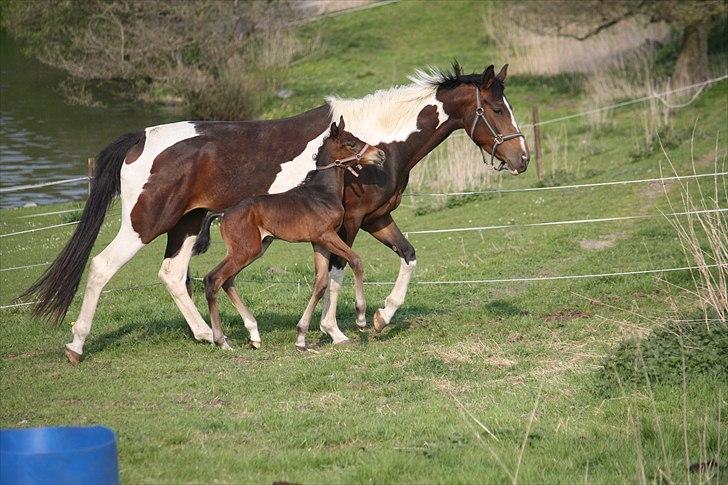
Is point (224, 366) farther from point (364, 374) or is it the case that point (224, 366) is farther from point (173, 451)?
point (173, 451)

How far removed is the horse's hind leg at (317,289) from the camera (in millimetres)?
9625

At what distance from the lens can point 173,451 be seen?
6.62 metres

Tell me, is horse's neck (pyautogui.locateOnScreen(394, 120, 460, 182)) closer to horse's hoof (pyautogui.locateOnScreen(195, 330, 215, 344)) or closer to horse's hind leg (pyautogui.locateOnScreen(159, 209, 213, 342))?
horse's hind leg (pyautogui.locateOnScreen(159, 209, 213, 342))

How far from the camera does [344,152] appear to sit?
969cm

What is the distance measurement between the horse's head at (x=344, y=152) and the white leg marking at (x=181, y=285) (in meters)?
1.57

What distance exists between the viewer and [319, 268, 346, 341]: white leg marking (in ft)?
32.4

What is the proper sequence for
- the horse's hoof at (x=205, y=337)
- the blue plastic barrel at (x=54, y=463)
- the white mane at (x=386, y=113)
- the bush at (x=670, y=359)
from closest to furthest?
the blue plastic barrel at (x=54, y=463) → the bush at (x=670, y=359) → the horse's hoof at (x=205, y=337) → the white mane at (x=386, y=113)

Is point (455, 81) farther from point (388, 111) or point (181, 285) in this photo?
point (181, 285)

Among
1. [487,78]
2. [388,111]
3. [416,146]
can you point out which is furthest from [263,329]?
[487,78]

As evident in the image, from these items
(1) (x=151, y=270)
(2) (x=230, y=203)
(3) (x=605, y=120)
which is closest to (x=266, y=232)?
(2) (x=230, y=203)

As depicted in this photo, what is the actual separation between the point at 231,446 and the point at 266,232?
127 inches

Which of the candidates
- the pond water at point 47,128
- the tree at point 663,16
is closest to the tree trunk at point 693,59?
the tree at point 663,16

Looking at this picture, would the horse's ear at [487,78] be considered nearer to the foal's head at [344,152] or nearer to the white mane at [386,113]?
the white mane at [386,113]

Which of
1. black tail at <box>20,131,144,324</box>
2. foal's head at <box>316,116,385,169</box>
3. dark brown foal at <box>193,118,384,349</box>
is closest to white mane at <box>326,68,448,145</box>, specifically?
foal's head at <box>316,116,385,169</box>
